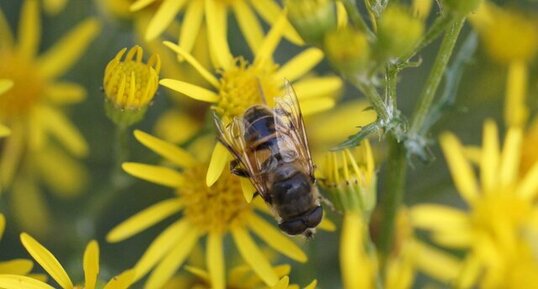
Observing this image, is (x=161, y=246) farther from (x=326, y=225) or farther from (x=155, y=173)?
(x=326, y=225)

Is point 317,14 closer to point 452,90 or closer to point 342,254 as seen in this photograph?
point 452,90

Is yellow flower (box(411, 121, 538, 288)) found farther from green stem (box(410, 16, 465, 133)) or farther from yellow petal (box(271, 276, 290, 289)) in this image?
yellow petal (box(271, 276, 290, 289))

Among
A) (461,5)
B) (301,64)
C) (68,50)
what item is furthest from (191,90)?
(68,50)

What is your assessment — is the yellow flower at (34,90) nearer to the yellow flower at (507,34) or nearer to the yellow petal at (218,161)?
the yellow petal at (218,161)

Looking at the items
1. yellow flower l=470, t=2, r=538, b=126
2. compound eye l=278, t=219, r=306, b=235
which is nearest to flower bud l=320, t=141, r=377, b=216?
compound eye l=278, t=219, r=306, b=235

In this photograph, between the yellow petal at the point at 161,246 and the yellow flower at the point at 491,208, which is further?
the yellow flower at the point at 491,208

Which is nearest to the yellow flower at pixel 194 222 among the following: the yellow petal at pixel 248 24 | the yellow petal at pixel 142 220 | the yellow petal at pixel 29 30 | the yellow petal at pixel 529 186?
the yellow petal at pixel 142 220
